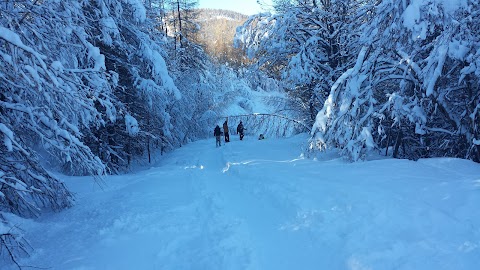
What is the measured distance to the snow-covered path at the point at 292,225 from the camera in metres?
4.11

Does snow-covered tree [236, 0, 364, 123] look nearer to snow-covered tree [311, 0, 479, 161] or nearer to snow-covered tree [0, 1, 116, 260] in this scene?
snow-covered tree [311, 0, 479, 161]

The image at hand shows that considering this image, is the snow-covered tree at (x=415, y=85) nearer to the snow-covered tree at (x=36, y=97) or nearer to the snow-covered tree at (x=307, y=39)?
the snow-covered tree at (x=307, y=39)

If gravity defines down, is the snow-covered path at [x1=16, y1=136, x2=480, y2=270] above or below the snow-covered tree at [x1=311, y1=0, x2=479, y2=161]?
below

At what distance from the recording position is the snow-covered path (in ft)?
13.5

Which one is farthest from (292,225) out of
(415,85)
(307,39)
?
(307,39)

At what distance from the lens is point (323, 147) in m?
10.2

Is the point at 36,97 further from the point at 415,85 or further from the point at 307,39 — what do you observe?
the point at 307,39

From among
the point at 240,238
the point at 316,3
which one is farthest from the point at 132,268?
the point at 316,3

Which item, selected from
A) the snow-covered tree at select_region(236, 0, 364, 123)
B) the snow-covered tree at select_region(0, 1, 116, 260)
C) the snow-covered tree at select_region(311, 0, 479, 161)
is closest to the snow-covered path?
the snow-covered tree at select_region(0, 1, 116, 260)

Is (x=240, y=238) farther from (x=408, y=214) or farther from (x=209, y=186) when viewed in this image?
(x=209, y=186)

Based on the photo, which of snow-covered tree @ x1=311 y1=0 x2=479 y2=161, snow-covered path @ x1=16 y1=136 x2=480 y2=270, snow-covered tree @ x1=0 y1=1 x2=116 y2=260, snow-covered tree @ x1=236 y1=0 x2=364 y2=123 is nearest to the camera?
snow-covered path @ x1=16 y1=136 x2=480 y2=270

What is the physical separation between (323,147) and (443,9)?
15.6ft

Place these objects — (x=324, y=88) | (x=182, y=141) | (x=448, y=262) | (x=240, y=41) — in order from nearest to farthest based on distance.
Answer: (x=448, y=262)
(x=324, y=88)
(x=240, y=41)
(x=182, y=141)

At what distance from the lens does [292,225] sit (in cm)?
555
